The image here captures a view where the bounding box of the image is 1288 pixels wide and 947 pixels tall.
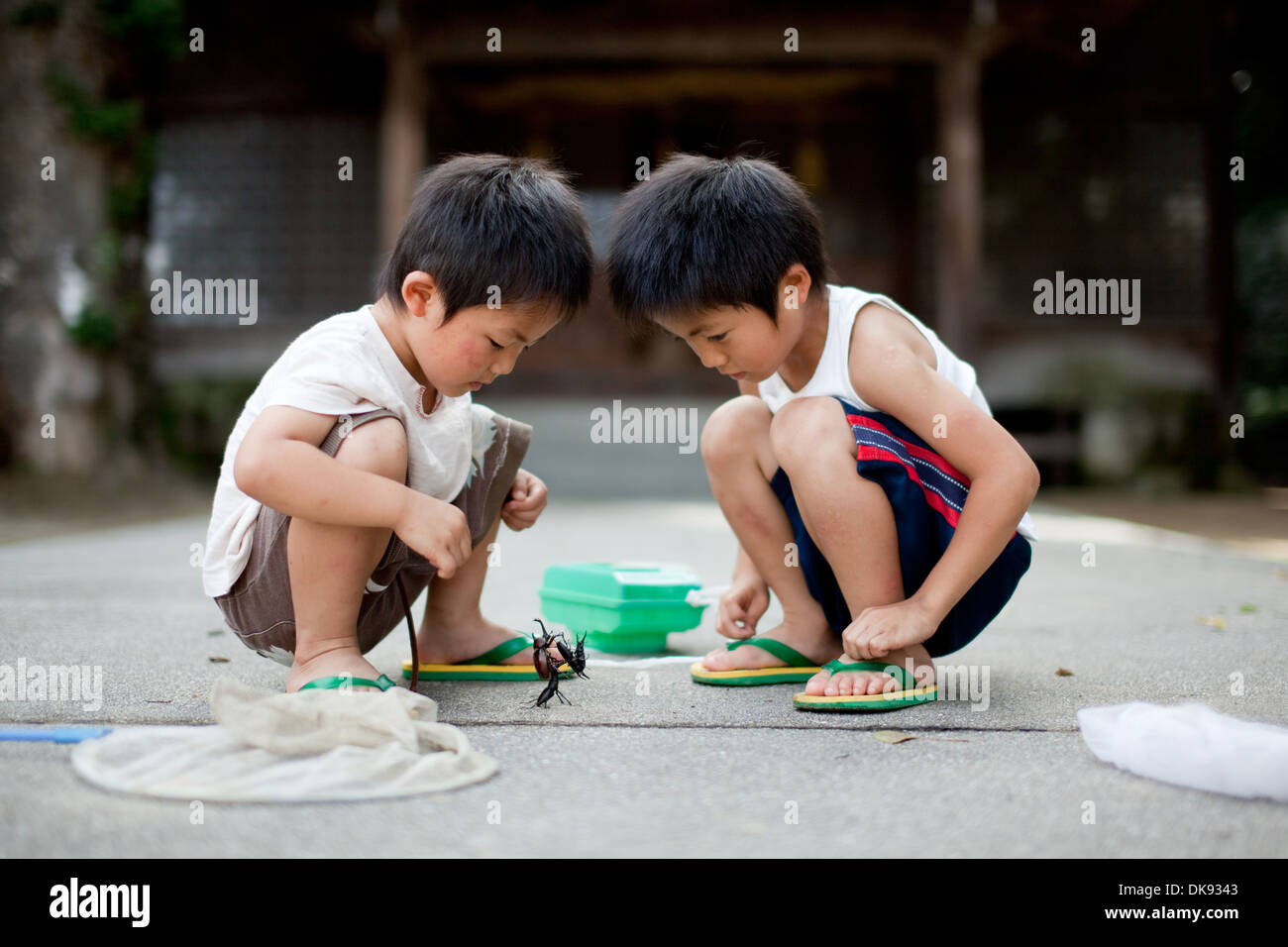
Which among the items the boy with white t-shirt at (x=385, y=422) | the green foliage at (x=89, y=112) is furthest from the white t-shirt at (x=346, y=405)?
the green foliage at (x=89, y=112)

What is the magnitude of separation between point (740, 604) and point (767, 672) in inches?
7.3

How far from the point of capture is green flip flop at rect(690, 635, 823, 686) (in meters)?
1.97

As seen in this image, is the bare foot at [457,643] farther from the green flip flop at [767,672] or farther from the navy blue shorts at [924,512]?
the navy blue shorts at [924,512]

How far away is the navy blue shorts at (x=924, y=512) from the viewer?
1812 mm

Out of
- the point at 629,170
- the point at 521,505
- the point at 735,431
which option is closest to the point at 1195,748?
the point at 735,431

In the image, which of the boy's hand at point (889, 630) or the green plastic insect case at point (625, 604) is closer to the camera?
the boy's hand at point (889, 630)

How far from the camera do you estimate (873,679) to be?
176 centimetres

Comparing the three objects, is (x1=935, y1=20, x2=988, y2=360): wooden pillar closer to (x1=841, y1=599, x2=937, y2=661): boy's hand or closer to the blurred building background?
the blurred building background

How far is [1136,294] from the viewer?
8.73m

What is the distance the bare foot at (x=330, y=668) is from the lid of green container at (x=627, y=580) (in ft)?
2.19

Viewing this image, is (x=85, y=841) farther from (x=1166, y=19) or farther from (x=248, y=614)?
(x=1166, y=19)

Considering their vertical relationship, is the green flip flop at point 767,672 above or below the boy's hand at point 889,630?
below

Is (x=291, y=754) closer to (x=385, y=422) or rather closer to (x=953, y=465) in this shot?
(x=385, y=422)

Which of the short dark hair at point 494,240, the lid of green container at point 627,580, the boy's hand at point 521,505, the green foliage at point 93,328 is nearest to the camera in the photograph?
the short dark hair at point 494,240
